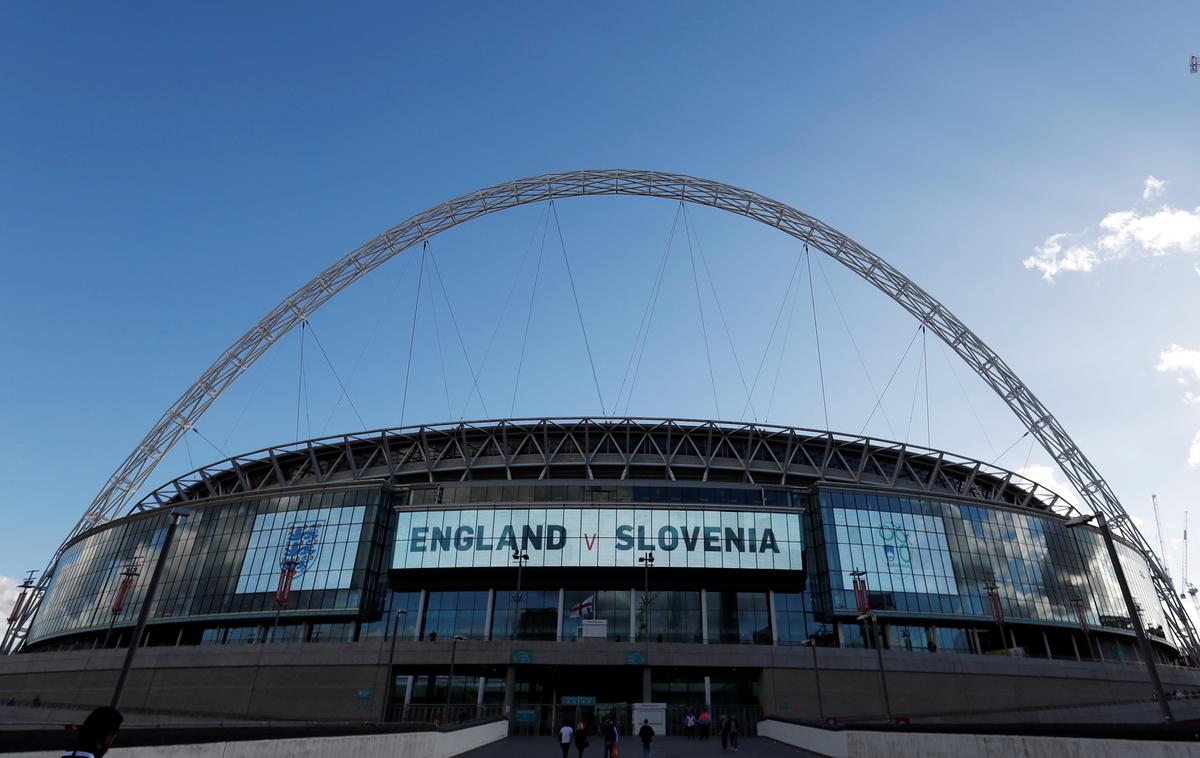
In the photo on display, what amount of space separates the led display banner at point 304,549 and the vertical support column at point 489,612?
13.0 metres

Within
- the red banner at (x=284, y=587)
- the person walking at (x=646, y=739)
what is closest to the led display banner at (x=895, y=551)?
the person walking at (x=646, y=739)

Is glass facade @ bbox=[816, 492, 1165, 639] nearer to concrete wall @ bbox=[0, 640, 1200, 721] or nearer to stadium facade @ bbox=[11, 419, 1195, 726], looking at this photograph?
stadium facade @ bbox=[11, 419, 1195, 726]

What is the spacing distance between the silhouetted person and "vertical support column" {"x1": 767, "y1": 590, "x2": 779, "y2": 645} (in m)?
61.6

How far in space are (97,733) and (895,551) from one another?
6946 centimetres

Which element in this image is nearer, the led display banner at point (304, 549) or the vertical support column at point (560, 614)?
the vertical support column at point (560, 614)

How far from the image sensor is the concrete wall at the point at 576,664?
52.3m

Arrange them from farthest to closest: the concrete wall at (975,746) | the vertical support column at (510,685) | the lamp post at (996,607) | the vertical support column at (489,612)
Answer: the lamp post at (996,607) → the vertical support column at (489,612) → the vertical support column at (510,685) → the concrete wall at (975,746)

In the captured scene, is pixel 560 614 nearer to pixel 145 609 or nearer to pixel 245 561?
pixel 245 561

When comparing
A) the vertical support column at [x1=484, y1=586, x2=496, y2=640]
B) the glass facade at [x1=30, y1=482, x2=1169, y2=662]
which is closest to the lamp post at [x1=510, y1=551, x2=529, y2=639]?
the glass facade at [x1=30, y1=482, x2=1169, y2=662]

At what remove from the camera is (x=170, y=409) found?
297 feet

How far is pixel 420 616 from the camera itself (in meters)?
63.2

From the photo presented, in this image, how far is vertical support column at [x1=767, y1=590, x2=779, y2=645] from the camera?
199 feet

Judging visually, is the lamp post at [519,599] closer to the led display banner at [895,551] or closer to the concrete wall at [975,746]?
the led display banner at [895,551]

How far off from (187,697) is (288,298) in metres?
47.1
